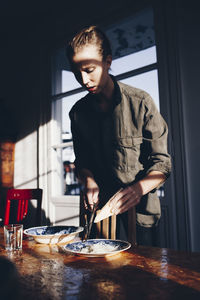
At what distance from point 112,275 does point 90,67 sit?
963 millimetres

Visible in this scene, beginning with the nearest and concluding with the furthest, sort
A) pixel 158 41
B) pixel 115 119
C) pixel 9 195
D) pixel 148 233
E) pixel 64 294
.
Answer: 1. pixel 64 294
2. pixel 148 233
3. pixel 115 119
4. pixel 9 195
5. pixel 158 41

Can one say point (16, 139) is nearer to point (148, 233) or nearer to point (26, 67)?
point (26, 67)

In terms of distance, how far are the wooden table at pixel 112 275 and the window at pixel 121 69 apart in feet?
5.84

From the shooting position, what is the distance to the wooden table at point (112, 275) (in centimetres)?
56

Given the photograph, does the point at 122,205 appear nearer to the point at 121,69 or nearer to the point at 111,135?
the point at 111,135

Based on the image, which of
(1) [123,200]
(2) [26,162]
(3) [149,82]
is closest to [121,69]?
(3) [149,82]

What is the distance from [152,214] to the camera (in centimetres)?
144

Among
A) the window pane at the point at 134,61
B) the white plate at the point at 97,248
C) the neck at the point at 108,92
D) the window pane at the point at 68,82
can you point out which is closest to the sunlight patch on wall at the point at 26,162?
the window pane at the point at 68,82

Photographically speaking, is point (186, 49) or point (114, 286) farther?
point (186, 49)

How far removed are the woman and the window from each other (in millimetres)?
950

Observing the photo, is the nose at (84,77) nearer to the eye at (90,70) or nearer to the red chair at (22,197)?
the eye at (90,70)

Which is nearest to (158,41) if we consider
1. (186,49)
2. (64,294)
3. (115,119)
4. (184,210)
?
(186,49)

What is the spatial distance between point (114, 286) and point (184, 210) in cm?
166

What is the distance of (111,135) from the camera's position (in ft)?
5.15
